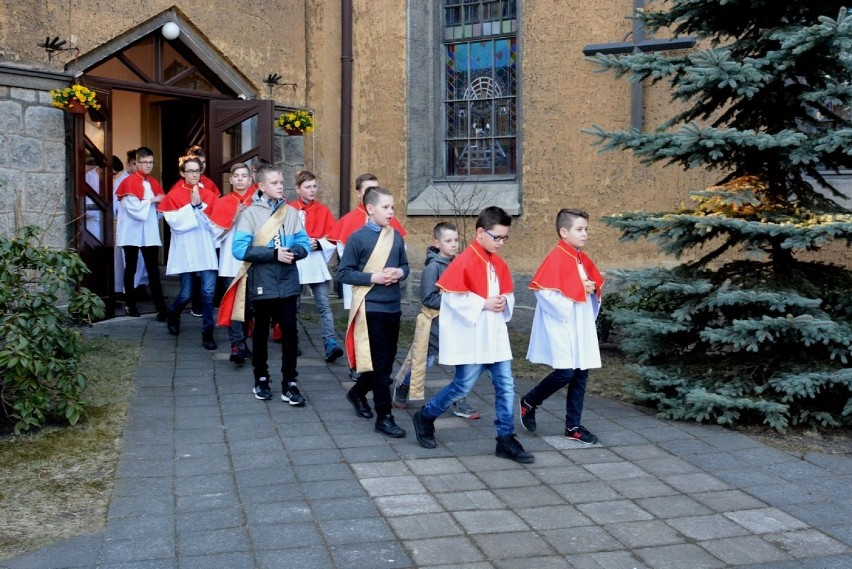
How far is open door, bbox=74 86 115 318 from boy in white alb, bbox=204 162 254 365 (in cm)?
179

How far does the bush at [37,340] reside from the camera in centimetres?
635

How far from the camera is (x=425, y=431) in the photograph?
21.3ft

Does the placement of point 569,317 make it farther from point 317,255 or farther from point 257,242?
point 317,255

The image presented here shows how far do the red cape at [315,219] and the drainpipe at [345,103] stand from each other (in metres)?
3.78

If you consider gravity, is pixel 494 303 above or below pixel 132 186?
below

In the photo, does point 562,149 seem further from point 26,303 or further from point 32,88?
point 26,303

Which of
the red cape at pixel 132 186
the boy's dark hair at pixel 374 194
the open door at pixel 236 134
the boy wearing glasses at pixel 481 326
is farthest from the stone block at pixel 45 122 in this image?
the boy wearing glasses at pixel 481 326

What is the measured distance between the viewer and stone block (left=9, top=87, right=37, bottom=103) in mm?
9547

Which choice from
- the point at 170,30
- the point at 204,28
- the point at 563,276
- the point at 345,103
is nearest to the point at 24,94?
the point at 170,30

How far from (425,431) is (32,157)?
219 inches

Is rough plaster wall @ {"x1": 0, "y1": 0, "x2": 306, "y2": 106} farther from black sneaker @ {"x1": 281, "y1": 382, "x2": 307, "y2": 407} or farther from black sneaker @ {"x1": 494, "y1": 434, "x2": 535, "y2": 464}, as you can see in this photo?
black sneaker @ {"x1": 494, "y1": 434, "x2": 535, "y2": 464}

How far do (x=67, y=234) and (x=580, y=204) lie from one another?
18.5ft

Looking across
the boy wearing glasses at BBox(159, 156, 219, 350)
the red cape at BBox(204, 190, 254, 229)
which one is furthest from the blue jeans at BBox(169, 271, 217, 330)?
the red cape at BBox(204, 190, 254, 229)

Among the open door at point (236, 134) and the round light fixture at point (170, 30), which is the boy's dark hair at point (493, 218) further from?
the round light fixture at point (170, 30)
